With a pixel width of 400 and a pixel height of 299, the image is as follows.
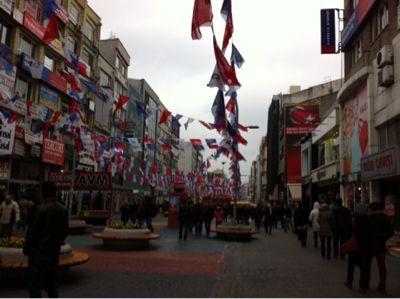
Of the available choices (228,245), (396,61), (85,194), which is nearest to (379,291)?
(228,245)

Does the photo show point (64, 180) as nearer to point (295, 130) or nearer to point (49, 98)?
point (49, 98)

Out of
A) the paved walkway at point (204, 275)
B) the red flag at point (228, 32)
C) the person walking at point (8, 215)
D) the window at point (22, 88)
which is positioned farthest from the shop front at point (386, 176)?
the window at point (22, 88)

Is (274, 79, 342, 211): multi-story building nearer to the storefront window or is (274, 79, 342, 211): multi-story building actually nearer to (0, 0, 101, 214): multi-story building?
(0, 0, 101, 214): multi-story building

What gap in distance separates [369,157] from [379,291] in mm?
14343

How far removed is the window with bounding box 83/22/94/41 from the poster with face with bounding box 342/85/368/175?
83.2 ft

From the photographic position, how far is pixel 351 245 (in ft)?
29.0

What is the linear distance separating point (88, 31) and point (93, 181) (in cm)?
2535

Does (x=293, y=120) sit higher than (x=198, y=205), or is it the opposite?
(x=293, y=120)

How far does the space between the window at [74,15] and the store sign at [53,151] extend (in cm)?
1138

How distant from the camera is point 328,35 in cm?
3098

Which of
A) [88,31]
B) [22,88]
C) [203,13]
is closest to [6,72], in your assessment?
[22,88]

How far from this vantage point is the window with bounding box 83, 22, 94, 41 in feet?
139

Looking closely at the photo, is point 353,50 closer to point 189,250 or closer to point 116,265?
point 189,250

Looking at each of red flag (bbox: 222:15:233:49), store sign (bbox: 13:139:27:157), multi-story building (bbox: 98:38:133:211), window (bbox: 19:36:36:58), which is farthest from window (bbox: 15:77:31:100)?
red flag (bbox: 222:15:233:49)
